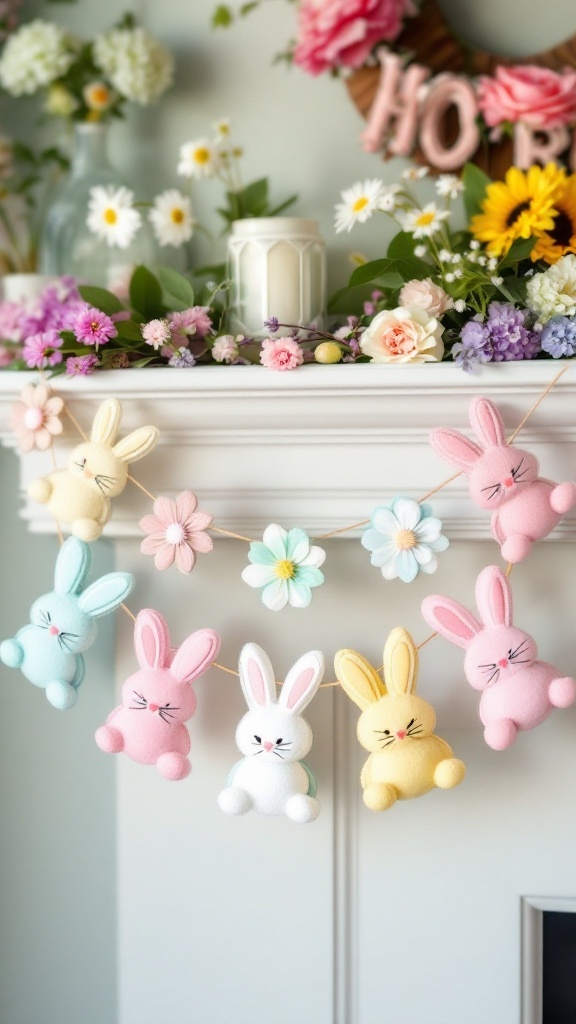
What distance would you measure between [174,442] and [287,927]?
0.51 m

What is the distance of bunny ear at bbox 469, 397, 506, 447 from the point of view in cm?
79

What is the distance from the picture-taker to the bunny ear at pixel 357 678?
0.82 m

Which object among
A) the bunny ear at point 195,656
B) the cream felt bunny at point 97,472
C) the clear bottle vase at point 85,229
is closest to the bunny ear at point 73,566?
the cream felt bunny at point 97,472

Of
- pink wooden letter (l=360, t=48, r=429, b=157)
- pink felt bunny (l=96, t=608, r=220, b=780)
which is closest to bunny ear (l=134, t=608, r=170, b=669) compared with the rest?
pink felt bunny (l=96, t=608, r=220, b=780)

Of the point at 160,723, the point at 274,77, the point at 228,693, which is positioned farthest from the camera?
the point at 274,77

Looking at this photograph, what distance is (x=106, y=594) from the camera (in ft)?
2.79

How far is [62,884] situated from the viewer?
1.13m

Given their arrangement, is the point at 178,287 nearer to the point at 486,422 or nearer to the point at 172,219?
the point at 172,219

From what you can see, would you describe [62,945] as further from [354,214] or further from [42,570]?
[354,214]

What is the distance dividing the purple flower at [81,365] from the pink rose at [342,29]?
42 centimetres

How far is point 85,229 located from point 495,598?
620mm

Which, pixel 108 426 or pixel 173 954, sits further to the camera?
pixel 173 954

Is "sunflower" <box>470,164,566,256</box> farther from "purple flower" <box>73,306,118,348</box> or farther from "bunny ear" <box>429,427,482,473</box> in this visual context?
"purple flower" <box>73,306,118,348</box>

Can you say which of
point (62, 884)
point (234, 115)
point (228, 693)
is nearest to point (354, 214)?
point (234, 115)
